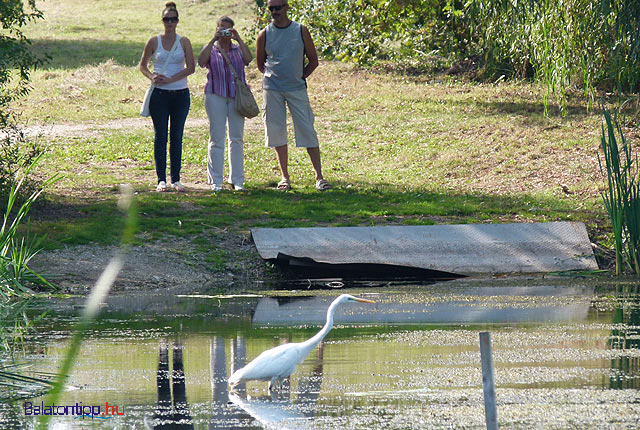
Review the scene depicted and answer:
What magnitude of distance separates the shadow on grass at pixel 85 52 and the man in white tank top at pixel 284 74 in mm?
15905

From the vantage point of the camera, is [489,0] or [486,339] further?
[489,0]

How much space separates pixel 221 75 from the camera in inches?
489

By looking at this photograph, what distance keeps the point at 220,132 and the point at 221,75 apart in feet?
2.38

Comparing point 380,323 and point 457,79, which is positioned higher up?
point 457,79

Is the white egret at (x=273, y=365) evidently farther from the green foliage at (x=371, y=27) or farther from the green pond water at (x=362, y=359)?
the green foliage at (x=371, y=27)

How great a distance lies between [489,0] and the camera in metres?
13.6

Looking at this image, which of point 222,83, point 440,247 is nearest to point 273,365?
point 440,247

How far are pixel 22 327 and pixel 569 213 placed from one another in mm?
7213

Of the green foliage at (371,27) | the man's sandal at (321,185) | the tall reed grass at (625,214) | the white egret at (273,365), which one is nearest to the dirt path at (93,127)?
the green foliage at (371,27)

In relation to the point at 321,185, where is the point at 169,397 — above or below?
below

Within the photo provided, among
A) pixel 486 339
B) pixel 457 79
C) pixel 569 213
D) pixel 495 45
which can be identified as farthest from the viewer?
pixel 457 79

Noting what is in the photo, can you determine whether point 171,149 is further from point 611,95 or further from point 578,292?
point 611,95

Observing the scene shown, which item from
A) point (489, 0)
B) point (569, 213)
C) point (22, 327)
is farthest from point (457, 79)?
point (22, 327)

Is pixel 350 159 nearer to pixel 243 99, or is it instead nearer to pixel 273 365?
pixel 243 99
